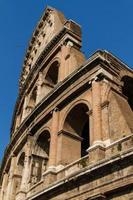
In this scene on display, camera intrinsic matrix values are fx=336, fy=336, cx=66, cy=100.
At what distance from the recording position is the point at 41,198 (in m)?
12.7

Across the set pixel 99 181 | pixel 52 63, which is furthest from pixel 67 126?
pixel 52 63

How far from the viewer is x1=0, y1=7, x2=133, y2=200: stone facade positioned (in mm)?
10605

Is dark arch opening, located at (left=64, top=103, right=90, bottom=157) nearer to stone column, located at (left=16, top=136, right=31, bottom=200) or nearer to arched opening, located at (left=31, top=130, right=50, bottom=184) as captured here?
arched opening, located at (left=31, top=130, right=50, bottom=184)

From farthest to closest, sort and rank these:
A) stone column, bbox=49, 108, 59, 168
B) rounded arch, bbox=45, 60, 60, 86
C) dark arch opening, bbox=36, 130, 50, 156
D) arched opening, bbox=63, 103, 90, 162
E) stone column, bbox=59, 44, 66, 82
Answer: rounded arch, bbox=45, 60, 60, 86 → stone column, bbox=59, 44, 66, 82 → dark arch opening, bbox=36, 130, 50, 156 → arched opening, bbox=63, 103, 90, 162 → stone column, bbox=49, 108, 59, 168

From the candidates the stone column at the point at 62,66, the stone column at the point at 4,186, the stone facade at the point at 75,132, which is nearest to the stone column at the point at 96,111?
the stone facade at the point at 75,132

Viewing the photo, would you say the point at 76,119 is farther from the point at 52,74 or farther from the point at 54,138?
the point at 52,74

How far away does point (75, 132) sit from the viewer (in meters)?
14.6

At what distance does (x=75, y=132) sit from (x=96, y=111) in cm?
237

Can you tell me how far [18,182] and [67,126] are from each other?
535 centimetres

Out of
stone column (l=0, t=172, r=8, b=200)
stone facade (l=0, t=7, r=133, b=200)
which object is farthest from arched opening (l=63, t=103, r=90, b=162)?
stone column (l=0, t=172, r=8, b=200)

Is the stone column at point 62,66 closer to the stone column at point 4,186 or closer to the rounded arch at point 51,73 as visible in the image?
the rounded arch at point 51,73

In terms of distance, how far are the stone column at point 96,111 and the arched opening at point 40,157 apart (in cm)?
399

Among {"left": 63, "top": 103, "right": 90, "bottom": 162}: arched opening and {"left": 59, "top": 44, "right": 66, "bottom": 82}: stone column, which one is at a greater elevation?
{"left": 59, "top": 44, "right": 66, "bottom": 82}: stone column

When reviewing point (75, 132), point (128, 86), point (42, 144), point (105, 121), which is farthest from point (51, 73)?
point (105, 121)
